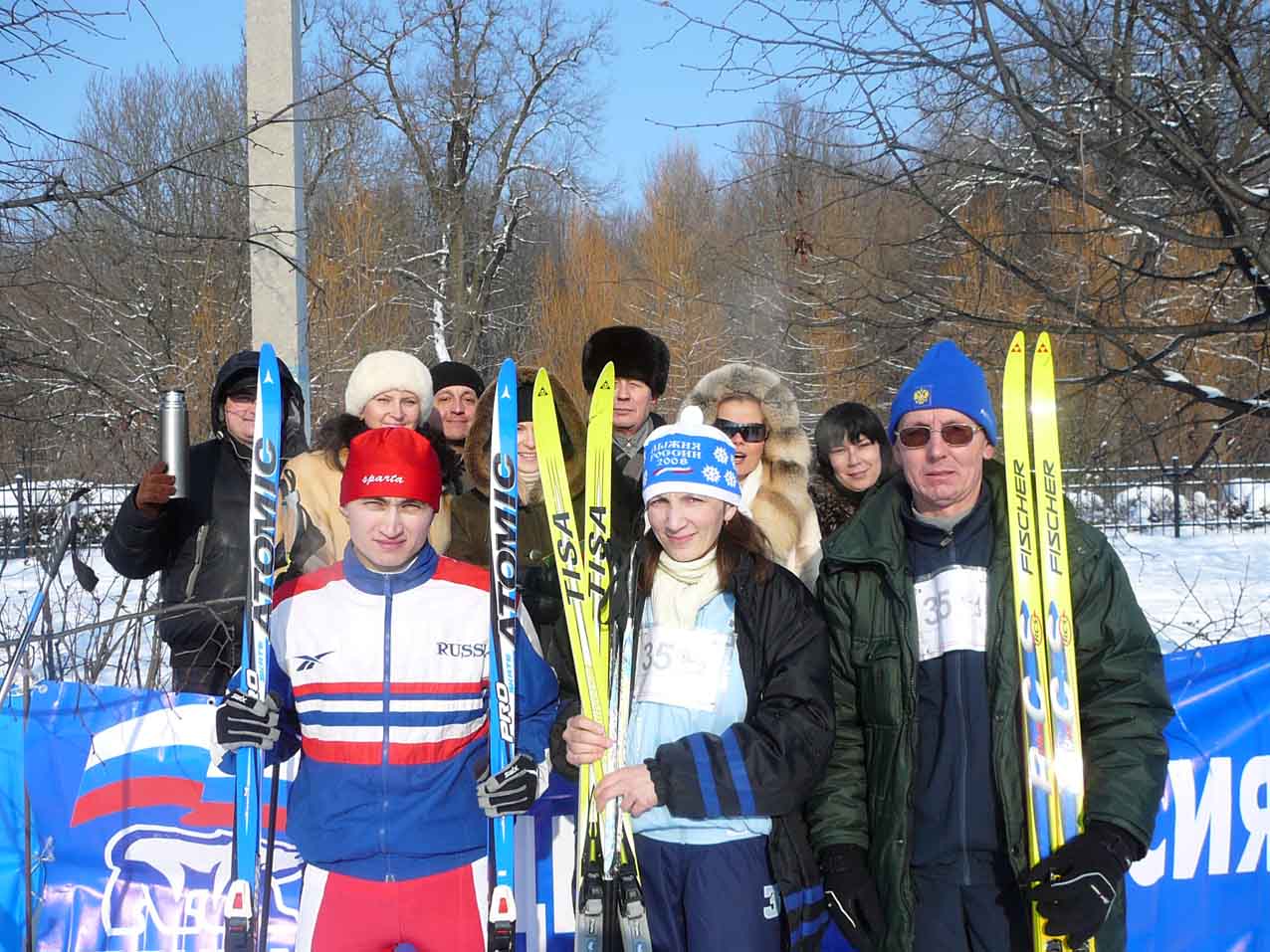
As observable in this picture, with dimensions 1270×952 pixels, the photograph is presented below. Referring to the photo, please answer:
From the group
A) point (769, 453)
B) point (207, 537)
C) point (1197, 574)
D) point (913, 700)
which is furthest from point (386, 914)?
point (1197, 574)

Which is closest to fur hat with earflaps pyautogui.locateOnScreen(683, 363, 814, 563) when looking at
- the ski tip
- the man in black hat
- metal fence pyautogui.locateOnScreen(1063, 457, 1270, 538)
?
the man in black hat

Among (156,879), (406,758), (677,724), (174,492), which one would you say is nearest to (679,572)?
(677,724)

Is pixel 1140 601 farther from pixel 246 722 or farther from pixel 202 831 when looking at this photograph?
pixel 246 722

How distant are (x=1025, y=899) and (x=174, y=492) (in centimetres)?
258

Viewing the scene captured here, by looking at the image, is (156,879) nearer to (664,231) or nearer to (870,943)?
(870,943)

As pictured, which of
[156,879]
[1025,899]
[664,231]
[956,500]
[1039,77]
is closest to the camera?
[1025,899]

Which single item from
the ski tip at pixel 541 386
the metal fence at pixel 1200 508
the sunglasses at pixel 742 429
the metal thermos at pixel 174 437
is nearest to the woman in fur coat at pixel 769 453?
the sunglasses at pixel 742 429

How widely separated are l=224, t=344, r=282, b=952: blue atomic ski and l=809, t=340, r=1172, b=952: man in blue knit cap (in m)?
1.35

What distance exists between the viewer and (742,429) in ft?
12.4

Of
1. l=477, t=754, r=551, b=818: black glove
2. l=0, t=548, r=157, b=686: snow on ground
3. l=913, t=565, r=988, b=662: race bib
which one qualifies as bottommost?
l=477, t=754, r=551, b=818: black glove

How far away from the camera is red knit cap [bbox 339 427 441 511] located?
2.59 m

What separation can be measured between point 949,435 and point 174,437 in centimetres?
227

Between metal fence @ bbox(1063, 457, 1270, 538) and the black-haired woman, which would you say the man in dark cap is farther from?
metal fence @ bbox(1063, 457, 1270, 538)

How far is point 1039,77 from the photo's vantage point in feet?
12.6
